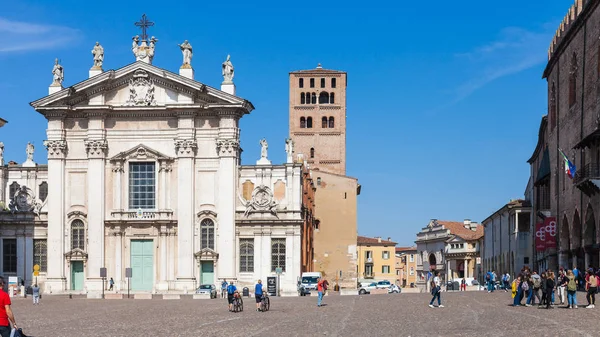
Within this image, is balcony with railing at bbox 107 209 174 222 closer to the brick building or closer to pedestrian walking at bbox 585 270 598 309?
the brick building

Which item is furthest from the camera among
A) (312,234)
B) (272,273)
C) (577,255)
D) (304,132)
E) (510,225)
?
(304,132)

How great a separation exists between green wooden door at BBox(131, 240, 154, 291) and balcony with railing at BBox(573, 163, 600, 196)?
2704cm

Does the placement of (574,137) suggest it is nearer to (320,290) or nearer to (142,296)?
(320,290)

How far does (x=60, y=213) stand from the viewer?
222ft

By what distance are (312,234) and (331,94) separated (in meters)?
27.5

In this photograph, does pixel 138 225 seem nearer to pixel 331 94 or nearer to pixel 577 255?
pixel 577 255

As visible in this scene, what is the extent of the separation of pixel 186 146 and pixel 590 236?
25555mm

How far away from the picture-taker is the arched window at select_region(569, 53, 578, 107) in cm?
5897

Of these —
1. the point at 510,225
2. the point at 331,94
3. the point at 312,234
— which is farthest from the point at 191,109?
the point at 331,94

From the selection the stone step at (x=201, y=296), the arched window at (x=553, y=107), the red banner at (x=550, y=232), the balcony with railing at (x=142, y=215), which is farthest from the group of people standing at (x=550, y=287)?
the balcony with railing at (x=142, y=215)

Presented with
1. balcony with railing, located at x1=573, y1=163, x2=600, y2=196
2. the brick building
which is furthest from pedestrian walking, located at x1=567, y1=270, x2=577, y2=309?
the brick building

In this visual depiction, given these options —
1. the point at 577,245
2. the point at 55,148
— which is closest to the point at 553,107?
the point at 577,245

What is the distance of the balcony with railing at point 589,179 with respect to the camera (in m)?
49.9

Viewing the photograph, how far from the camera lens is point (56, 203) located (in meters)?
67.6
